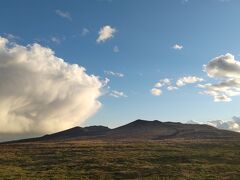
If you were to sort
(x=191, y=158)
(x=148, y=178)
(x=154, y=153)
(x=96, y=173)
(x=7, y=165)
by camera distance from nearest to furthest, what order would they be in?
(x=148, y=178) → (x=96, y=173) → (x=7, y=165) → (x=191, y=158) → (x=154, y=153)

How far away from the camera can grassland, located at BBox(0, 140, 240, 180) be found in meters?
56.6

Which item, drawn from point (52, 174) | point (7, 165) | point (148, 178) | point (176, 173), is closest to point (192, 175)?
point (176, 173)

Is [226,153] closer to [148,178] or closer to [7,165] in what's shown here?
[148,178]

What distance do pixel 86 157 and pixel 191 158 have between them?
20133 millimetres

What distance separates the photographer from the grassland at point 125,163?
5662 centimetres

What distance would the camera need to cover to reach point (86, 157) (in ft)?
242

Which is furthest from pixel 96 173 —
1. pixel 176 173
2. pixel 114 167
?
pixel 176 173

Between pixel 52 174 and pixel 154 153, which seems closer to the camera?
pixel 52 174

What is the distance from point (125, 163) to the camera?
66.0 metres

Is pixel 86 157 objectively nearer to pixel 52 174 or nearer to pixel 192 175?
pixel 52 174

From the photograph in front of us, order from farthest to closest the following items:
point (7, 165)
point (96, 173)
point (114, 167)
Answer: point (7, 165), point (114, 167), point (96, 173)

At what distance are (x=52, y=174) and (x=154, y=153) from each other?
27.3 metres

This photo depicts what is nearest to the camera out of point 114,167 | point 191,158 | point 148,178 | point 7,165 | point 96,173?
point 148,178

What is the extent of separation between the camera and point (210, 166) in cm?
6431
